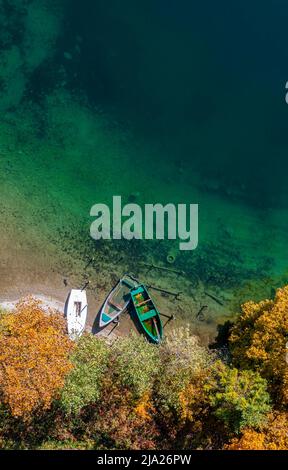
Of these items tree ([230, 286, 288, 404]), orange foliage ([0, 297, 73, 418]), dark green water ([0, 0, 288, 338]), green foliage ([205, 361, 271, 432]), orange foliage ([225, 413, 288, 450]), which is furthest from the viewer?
dark green water ([0, 0, 288, 338])

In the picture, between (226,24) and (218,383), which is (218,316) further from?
(226,24)

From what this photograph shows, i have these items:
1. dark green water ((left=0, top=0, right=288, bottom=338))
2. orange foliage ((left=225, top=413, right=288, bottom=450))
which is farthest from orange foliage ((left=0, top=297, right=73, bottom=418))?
orange foliage ((left=225, top=413, right=288, bottom=450))

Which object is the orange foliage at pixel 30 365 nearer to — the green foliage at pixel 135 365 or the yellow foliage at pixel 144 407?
the green foliage at pixel 135 365

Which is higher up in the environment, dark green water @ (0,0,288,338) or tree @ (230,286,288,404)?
dark green water @ (0,0,288,338)

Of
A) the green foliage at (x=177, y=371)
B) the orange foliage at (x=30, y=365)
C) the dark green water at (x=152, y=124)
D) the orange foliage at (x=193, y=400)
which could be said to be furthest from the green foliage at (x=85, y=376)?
the dark green water at (x=152, y=124)

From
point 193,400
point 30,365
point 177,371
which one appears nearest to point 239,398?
point 193,400

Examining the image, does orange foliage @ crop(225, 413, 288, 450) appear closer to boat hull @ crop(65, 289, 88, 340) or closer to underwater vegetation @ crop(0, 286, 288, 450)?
underwater vegetation @ crop(0, 286, 288, 450)

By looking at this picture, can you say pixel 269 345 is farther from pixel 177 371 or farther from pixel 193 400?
pixel 177 371
